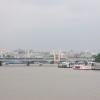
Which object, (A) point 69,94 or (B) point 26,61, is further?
(B) point 26,61

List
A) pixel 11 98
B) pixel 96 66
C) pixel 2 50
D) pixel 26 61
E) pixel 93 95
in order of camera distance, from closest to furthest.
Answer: pixel 11 98
pixel 93 95
pixel 96 66
pixel 26 61
pixel 2 50

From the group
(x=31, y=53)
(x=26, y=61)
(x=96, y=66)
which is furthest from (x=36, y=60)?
(x=31, y=53)

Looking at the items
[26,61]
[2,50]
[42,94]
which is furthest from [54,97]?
[2,50]

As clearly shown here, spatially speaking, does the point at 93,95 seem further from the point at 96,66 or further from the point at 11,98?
the point at 96,66

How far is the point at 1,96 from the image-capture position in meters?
15.9

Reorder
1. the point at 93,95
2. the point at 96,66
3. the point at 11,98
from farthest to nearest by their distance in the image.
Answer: the point at 96,66
the point at 93,95
the point at 11,98

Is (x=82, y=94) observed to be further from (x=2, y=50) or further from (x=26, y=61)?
(x=2, y=50)

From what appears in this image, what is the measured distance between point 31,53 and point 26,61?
152 ft

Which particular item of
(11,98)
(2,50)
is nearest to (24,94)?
(11,98)

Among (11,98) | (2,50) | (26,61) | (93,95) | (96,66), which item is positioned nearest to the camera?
(11,98)

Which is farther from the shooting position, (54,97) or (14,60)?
(14,60)

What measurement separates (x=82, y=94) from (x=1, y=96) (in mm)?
3405

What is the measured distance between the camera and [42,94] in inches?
653

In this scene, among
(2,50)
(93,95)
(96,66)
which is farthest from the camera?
(2,50)
